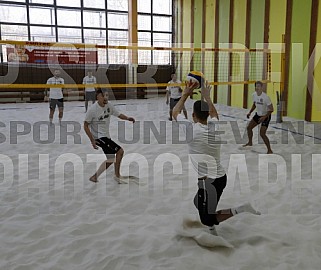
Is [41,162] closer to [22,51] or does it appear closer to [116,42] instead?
[22,51]

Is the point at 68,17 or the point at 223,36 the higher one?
the point at 68,17

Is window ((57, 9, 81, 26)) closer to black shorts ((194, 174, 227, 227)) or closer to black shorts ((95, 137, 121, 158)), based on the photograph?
black shorts ((95, 137, 121, 158))

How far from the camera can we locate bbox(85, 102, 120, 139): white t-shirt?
443 centimetres

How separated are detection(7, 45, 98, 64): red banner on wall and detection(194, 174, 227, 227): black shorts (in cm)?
1137

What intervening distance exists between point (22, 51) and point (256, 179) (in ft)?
35.0

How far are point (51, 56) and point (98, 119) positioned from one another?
385 inches

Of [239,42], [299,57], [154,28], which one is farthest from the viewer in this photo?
[154,28]

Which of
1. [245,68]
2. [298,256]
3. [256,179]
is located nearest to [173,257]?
[298,256]

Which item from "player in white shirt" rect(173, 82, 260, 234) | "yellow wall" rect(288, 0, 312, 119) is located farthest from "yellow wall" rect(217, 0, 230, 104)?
"player in white shirt" rect(173, 82, 260, 234)

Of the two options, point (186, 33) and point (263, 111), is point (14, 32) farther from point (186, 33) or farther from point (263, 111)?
point (263, 111)

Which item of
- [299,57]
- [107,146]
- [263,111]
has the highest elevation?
[299,57]

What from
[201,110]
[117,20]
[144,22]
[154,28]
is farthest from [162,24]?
[201,110]

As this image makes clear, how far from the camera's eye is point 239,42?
A: 446 inches

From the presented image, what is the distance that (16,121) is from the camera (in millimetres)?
8922
